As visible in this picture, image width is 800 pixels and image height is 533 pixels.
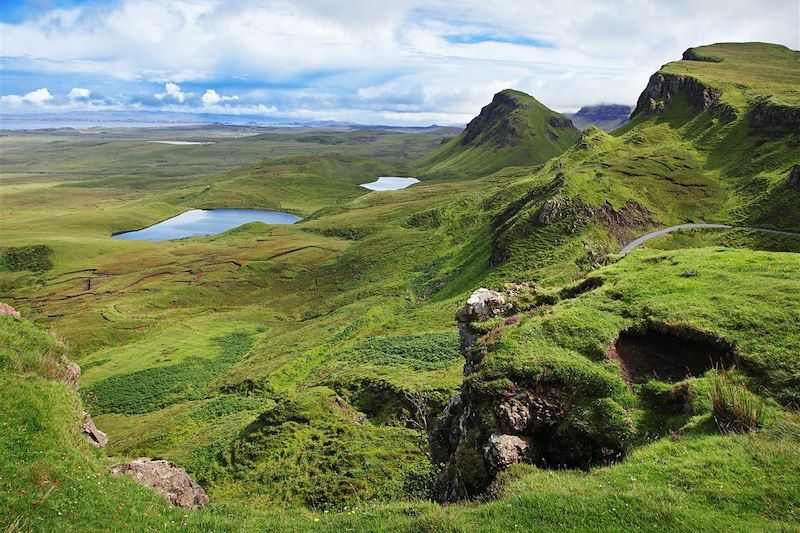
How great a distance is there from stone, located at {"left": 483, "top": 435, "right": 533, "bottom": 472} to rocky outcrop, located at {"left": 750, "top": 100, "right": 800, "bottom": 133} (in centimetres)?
14060

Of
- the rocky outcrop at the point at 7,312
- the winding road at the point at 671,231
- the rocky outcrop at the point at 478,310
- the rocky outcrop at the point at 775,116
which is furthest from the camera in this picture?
the rocky outcrop at the point at 775,116

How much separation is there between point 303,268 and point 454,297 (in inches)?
2252

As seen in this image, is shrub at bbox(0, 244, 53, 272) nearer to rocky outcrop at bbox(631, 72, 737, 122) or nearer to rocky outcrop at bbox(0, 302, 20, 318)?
rocky outcrop at bbox(0, 302, 20, 318)

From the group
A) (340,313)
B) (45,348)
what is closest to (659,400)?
(45,348)

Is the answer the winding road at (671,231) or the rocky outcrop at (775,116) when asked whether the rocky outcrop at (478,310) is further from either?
the rocky outcrop at (775,116)

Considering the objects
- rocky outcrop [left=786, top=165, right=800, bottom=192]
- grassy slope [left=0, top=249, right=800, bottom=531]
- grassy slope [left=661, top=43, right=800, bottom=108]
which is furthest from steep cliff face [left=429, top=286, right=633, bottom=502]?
grassy slope [left=661, top=43, right=800, bottom=108]

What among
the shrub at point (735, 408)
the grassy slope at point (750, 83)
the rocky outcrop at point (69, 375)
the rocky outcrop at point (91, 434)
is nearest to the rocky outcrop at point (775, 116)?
the grassy slope at point (750, 83)

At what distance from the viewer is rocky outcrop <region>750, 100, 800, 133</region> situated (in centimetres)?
12038

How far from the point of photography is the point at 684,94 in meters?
176

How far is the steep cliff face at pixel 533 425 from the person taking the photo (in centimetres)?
2138

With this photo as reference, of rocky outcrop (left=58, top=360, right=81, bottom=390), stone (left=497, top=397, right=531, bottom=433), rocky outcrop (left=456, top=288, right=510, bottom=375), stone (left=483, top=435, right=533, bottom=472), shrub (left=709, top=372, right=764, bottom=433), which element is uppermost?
shrub (left=709, top=372, right=764, bottom=433)

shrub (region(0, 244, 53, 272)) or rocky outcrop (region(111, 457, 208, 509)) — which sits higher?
rocky outcrop (region(111, 457, 208, 509))

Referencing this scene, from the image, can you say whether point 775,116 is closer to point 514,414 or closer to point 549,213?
point 549,213

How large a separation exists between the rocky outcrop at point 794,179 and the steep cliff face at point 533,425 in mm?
99319
